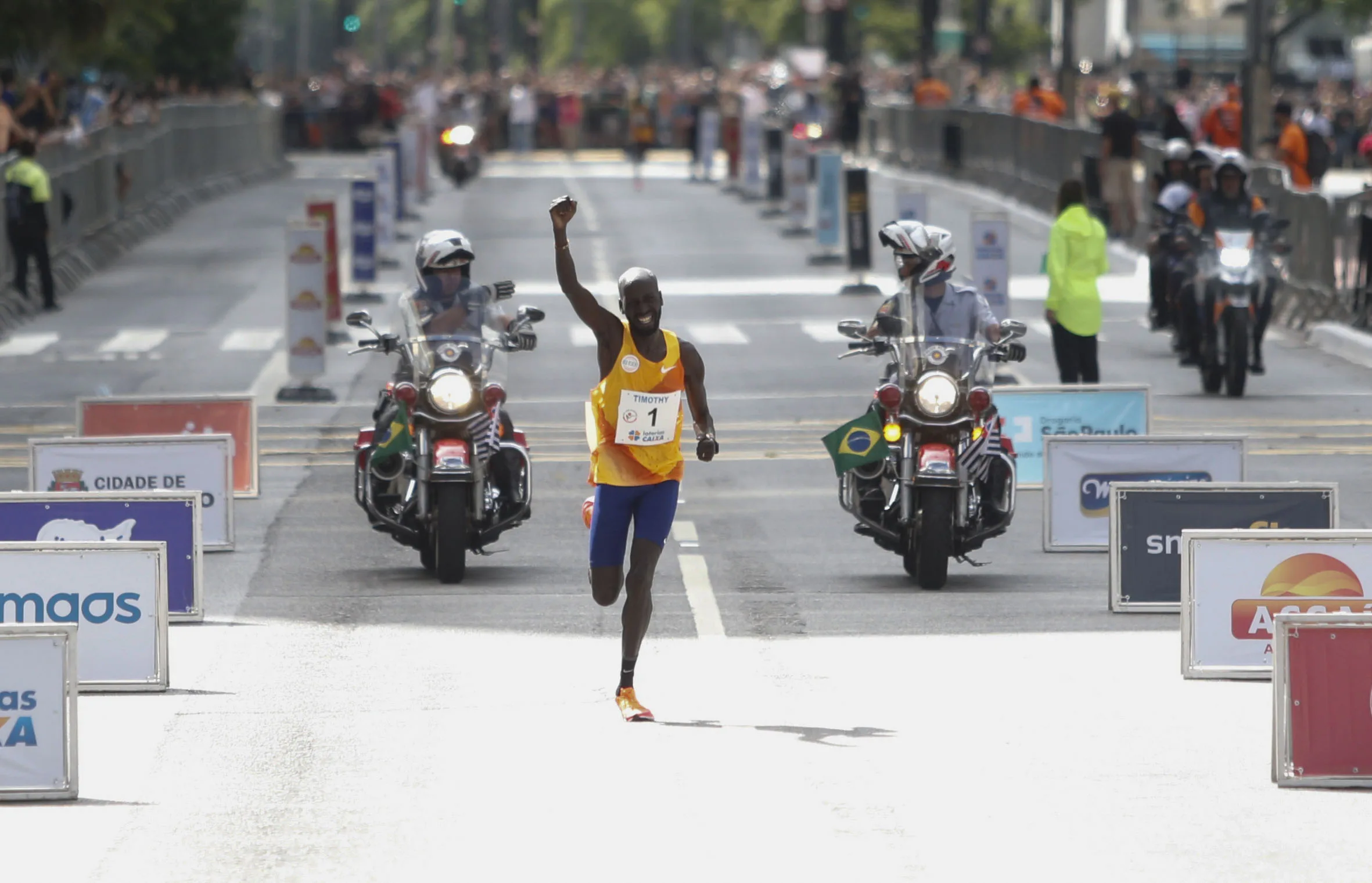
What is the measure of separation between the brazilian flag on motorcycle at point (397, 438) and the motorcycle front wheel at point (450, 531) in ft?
1.10

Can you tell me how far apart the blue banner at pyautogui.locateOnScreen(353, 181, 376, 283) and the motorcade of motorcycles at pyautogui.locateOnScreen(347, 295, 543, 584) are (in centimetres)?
1671

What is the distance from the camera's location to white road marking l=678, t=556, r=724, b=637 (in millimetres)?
12172

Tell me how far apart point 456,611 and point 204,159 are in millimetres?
38571

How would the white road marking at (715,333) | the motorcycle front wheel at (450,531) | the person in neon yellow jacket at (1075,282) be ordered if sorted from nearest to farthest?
the motorcycle front wheel at (450,531), the person in neon yellow jacket at (1075,282), the white road marking at (715,333)

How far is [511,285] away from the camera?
13711 millimetres

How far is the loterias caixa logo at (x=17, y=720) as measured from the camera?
8773 mm

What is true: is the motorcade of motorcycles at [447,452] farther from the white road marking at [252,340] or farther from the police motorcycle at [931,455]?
the white road marking at [252,340]

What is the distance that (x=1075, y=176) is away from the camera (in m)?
39.3

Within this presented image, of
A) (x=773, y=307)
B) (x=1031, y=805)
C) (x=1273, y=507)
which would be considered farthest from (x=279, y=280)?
(x=1031, y=805)

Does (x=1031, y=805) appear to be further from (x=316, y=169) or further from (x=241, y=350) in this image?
(x=316, y=169)

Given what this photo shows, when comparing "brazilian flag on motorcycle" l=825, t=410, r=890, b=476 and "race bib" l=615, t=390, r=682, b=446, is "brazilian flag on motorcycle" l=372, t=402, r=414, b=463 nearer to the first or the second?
"brazilian flag on motorcycle" l=825, t=410, r=890, b=476

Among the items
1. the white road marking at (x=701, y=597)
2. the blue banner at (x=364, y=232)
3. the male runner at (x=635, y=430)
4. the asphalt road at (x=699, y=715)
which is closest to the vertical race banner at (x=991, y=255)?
the asphalt road at (x=699, y=715)

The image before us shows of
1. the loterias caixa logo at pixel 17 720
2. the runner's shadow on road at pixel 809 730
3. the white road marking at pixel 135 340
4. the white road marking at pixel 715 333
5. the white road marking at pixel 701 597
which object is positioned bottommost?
the white road marking at pixel 135 340

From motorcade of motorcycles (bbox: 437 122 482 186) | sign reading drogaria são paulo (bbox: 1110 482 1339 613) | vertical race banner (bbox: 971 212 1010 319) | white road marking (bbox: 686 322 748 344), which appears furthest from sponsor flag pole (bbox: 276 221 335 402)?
motorcade of motorcycles (bbox: 437 122 482 186)
